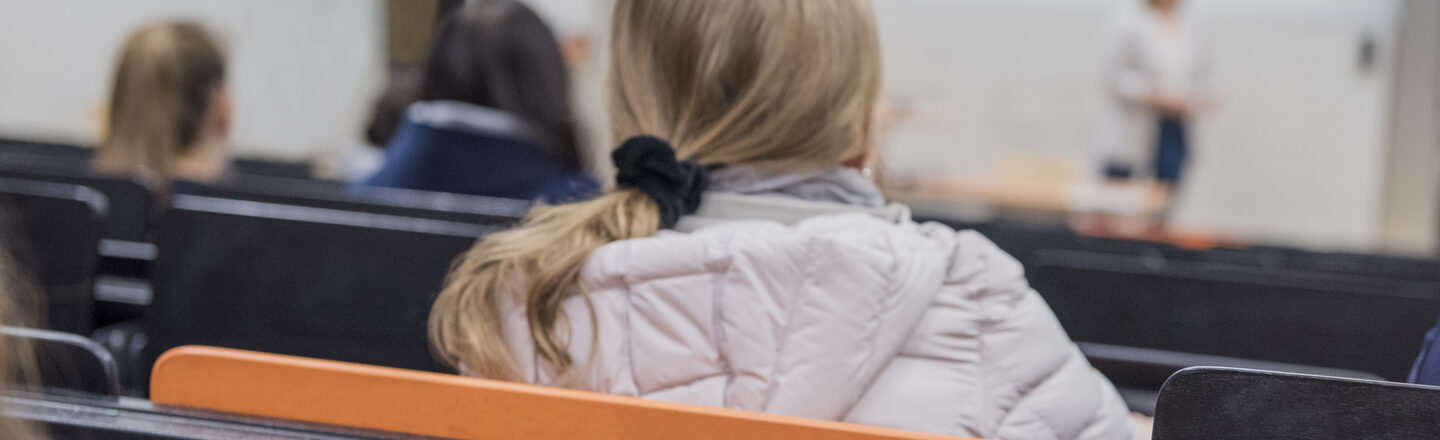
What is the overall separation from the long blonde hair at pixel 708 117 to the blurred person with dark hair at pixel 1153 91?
13.3 feet

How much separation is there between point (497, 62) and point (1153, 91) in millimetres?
3335

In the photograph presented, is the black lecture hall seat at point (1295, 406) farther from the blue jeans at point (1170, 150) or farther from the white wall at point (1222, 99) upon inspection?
the white wall at point (1222, 99)

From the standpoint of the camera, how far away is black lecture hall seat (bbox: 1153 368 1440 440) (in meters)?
0.63

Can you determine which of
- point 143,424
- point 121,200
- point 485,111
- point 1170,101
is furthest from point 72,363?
point 1170,101

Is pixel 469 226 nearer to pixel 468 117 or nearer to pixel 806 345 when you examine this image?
pixel 468 117

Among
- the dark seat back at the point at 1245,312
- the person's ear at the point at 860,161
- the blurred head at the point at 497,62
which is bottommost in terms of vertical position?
the dark seat back at the point at 1245,312

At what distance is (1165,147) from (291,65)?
5189 millimetres

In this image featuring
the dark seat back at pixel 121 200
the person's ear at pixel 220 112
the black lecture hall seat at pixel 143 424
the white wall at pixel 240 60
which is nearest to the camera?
the black lecture hall seat at pixel 143 424

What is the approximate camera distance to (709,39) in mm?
1077

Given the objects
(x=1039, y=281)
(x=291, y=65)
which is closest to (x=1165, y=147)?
(x=1039, y=281)

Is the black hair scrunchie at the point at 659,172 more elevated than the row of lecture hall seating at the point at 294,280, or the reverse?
the black hair scrunchie at the point at 659,172

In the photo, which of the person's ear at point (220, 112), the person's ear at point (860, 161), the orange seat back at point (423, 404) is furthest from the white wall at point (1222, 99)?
the orange seat back at point (423, 404)

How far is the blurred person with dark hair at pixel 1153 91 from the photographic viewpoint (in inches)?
190

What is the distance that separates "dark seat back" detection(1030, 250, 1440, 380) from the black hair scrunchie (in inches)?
35.9
